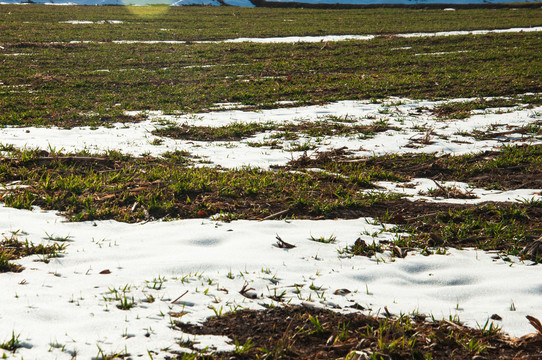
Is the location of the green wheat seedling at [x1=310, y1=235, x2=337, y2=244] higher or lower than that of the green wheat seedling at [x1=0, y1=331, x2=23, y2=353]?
lower

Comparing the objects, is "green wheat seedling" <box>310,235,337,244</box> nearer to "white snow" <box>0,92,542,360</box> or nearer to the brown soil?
"white snow" <box>0,92,542,360</box>

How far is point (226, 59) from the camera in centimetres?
1823

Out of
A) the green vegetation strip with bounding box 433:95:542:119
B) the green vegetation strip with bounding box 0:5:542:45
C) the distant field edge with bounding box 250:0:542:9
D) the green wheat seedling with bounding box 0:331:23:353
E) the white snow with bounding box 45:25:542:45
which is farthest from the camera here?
the distant field edge with bounding box 250:0:542:9

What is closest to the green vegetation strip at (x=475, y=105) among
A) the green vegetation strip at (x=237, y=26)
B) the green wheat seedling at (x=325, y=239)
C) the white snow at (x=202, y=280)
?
the white snow at (x=202, y=280)

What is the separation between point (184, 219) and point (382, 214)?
2328 millimetres

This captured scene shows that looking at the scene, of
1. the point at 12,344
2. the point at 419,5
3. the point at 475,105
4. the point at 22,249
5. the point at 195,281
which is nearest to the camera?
the point at 12,344

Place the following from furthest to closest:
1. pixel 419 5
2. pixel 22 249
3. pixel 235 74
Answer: pixel 419 5 → pixel 235 74 → pixel 22 249

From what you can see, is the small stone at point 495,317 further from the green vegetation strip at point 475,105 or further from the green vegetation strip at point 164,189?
the green vegetation strip at point 475,105

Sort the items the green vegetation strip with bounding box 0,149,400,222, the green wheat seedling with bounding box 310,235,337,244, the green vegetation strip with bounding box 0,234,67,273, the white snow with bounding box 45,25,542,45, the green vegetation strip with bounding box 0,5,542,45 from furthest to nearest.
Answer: the green vegetation strip with bounding box 0,5,542,45, the white snow with bounding box 45,25,542,45, the green vegetation strip with bounding box 0,149,400,222, the green wheat seedling with bounding box 310,235,337,244, the green vegetation strip with bounding box 0,234,67,273

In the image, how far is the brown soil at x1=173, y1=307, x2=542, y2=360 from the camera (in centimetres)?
260

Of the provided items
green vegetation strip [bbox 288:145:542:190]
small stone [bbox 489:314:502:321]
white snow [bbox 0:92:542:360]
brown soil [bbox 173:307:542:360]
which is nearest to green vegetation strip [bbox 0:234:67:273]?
white snow [bbox 0:92:542:360]

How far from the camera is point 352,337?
278cm

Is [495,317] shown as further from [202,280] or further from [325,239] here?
[202,280]

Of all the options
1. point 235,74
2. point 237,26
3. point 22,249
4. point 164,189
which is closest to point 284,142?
point 164,189
